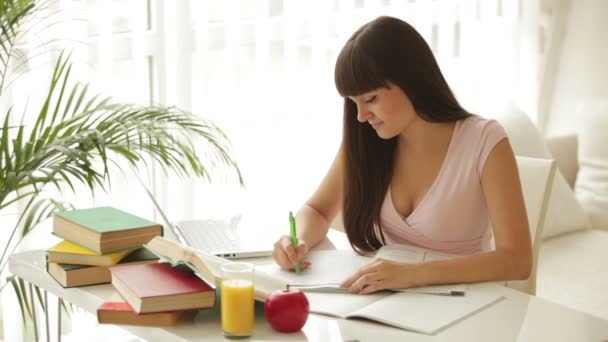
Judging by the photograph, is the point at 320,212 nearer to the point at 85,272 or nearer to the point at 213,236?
the point at 213,236

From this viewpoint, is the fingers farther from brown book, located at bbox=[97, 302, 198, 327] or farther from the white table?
brown book, located at bbox=[97, 302, 198, 327]

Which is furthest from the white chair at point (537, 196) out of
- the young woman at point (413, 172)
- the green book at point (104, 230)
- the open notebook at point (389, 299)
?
the green book at point (104, 230)

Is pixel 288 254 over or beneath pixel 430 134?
beneath

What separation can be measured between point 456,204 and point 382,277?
0.44 metres

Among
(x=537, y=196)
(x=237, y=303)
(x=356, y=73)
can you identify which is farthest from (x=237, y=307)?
(x=537, y=196)

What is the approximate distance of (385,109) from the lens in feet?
6.51

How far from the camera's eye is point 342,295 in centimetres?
168

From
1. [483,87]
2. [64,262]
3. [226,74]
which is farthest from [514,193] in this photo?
[483,87]

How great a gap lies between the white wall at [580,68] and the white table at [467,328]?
2570 mm

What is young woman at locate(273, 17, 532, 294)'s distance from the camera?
1.91 m

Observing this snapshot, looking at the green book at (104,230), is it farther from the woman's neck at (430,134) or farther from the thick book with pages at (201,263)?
the woman's neck at (430,134)

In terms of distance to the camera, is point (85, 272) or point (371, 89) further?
point (371, 89)

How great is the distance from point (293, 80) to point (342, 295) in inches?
63.7

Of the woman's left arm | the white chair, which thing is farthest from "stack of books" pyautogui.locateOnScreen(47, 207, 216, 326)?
the white chair
